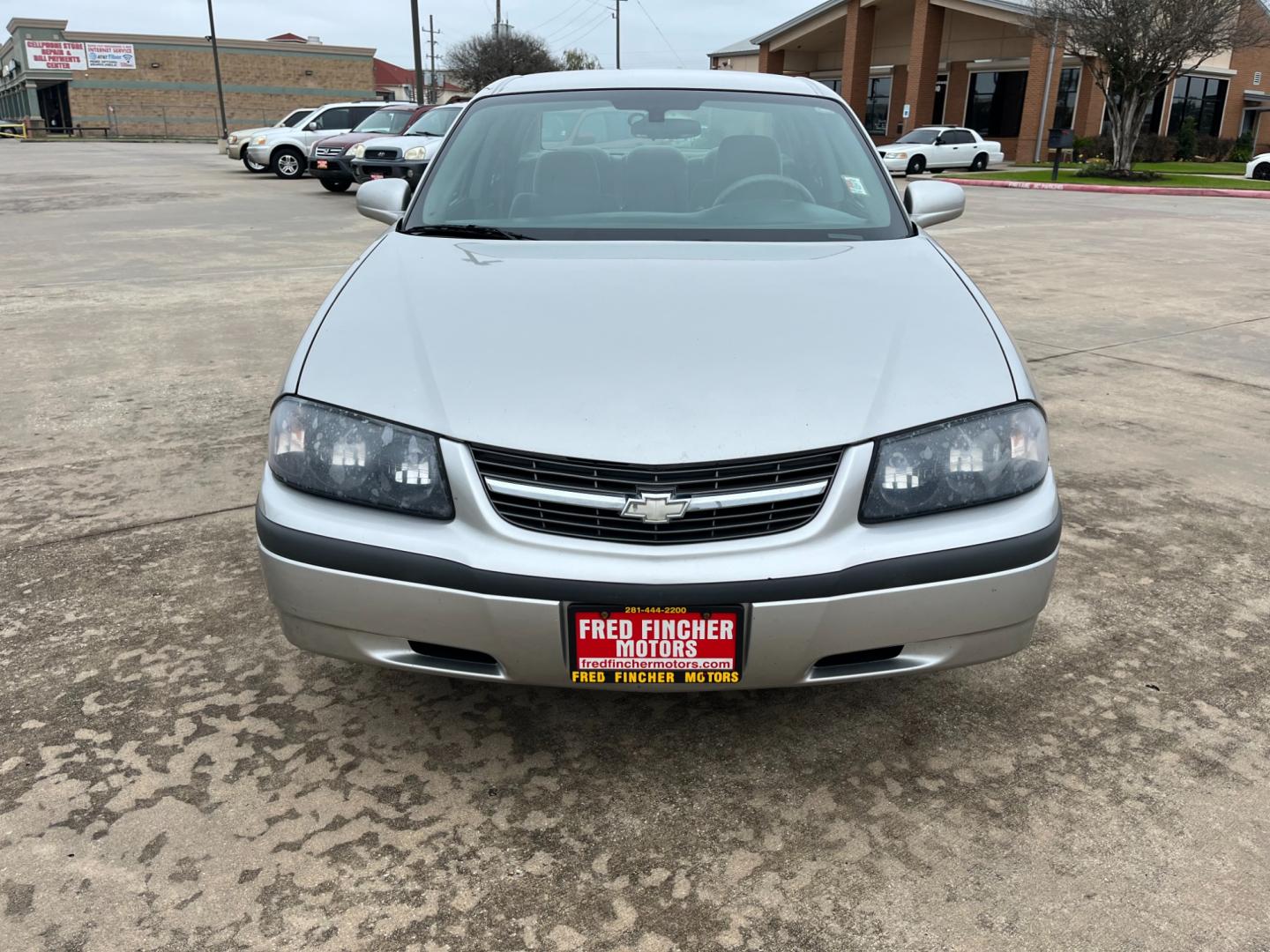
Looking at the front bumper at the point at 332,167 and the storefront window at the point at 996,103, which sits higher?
the storefront window at the point at 996,103

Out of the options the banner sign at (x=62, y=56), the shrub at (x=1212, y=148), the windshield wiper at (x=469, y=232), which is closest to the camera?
the windshield wiper at (x=469, y=232)

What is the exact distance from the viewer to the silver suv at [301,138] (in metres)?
20.1

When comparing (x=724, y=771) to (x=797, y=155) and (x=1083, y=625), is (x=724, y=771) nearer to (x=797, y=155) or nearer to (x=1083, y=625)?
(x=1083, y=625)

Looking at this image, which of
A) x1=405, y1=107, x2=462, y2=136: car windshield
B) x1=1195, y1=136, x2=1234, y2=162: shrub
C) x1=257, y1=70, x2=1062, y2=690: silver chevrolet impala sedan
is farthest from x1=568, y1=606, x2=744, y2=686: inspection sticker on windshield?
x1=1195, y1=136, x2=1234, y2=162: shrub

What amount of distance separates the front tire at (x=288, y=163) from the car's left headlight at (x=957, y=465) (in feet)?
68.7

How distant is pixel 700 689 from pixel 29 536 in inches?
106

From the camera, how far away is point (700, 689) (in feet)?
6.72

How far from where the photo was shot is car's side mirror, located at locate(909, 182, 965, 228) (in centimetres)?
362

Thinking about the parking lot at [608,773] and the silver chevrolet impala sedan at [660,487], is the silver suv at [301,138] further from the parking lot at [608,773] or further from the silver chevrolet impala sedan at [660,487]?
the silver chevrolet impala sedan at [660,487]

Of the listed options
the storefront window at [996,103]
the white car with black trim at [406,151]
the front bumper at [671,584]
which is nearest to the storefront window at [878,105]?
the storefront window at [996,103]

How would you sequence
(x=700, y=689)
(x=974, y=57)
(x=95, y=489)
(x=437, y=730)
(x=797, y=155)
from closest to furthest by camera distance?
1. (x=700, y=689)
2. (x=437, y=730)
3. (x=797, y=155)
4. (x=95, y=489)
5. (x=974, y=57)

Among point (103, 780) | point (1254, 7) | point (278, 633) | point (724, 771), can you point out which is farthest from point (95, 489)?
point (1254, 7)

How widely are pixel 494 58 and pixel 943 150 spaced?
29828 mm

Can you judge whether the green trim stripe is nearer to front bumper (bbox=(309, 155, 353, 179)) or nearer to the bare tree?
the bare tree
